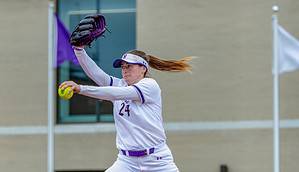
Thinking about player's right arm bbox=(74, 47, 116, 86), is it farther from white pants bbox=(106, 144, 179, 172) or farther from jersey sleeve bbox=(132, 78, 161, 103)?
white pants bbox=(106, 144, 179, 172)

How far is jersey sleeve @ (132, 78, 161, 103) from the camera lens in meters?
6.48

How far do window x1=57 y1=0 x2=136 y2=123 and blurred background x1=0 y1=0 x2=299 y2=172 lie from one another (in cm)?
2

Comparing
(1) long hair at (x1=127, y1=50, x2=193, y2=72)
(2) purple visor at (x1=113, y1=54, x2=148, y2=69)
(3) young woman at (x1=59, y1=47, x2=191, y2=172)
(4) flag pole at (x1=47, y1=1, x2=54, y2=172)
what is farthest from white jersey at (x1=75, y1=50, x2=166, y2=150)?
(4) flag pole at (x1=47, y1=1, x2=54, y2=172)

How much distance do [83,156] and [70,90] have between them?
1090 centimetres

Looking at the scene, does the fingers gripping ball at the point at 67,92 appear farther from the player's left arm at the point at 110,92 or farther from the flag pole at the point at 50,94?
the flag pole at the point at 50,94

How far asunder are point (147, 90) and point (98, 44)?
10139 mm

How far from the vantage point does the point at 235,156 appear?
15859mm

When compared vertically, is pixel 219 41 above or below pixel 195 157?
above

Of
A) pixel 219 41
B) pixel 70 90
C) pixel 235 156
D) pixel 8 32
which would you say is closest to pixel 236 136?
pixel 235 156

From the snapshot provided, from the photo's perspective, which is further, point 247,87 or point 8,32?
point 8,32

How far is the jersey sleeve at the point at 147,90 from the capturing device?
6.48 m

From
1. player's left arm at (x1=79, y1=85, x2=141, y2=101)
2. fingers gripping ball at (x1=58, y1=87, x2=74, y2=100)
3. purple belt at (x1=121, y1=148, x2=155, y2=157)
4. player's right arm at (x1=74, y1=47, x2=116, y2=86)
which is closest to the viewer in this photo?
fingers gripping ball at (x1=58, y1=87, x2=74, y2=100)

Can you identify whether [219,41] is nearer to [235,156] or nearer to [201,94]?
[201,94]

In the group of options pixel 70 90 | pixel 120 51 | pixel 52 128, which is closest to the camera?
pixel 70 90
